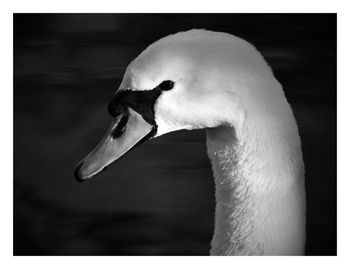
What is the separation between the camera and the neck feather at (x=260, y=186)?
2.90 m

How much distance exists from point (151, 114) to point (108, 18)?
199 centimetres

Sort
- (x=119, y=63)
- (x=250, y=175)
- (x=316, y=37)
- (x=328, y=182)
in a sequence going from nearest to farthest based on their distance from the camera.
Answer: (x=250, y=175)
(x=316, y=37)
(x=328, y=182)
(x=119, y=63)

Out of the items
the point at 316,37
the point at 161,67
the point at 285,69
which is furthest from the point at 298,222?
the point at 285,69

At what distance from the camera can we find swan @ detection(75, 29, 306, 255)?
278 centimetres

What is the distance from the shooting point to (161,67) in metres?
2.77

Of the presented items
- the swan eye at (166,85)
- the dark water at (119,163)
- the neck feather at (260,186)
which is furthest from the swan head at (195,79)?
the dark water at (119,163)

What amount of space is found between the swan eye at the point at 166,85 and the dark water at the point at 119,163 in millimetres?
1453

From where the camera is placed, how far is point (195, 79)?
2.81 metres

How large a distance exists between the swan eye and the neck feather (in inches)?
10.1

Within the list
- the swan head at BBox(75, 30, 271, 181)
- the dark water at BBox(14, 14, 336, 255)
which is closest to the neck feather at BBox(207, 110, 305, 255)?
the swan head at BBox(75, 30, 271, 181)

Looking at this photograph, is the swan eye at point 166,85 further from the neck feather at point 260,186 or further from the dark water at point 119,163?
the dark water at point 119,163

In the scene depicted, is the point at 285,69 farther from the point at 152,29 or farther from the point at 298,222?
the point at 298,222

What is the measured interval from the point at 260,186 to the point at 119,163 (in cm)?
237

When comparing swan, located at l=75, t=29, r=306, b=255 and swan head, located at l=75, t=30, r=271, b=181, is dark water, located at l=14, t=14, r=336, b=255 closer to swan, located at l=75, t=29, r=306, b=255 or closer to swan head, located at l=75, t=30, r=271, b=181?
swan, located at l=75, t=29, r=306, b=255
